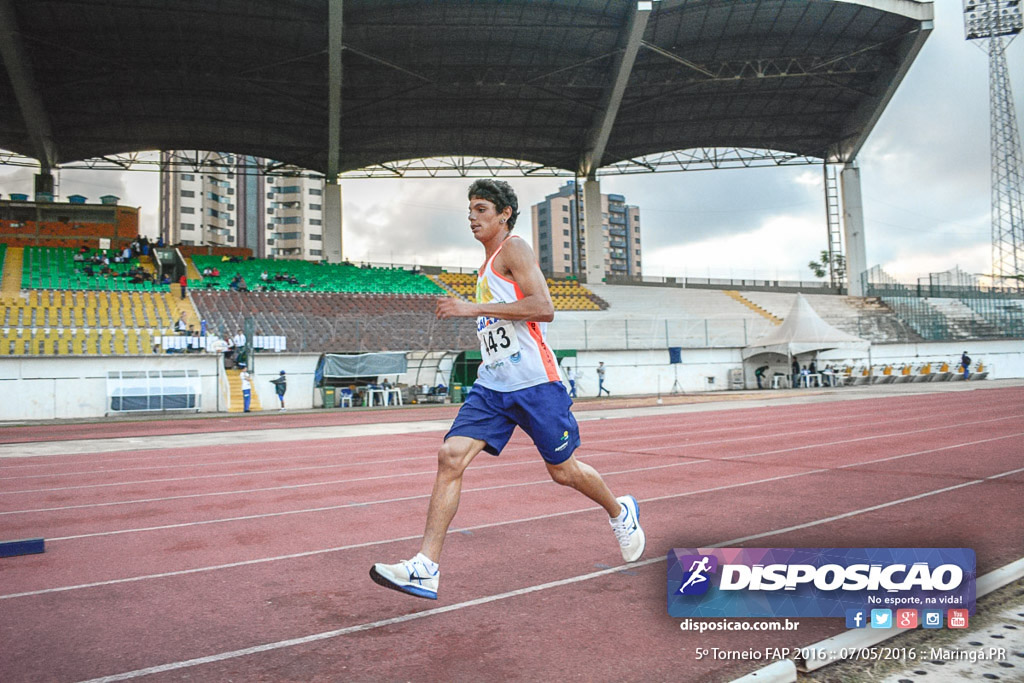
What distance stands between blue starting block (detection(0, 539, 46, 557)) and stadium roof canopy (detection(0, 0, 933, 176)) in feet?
86.0

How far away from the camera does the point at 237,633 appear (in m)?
3.21

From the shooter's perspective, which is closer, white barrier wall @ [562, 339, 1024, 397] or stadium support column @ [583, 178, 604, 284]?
white barrier wall @ [562, 339, 1024, 397]

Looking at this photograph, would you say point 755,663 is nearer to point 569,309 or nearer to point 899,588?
point 899,588

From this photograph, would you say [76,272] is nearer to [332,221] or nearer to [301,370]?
[301,370]

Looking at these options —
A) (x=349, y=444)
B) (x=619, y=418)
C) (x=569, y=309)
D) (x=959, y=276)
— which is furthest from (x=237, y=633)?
(x=959, y=276)

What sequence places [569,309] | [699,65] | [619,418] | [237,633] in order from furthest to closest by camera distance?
[569,309], [699,65], [619,418], [237,633]

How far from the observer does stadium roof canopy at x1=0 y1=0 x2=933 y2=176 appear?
28734mm

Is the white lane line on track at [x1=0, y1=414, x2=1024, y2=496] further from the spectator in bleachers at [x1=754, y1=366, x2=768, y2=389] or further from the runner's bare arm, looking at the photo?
the spectator in bleachers at [x1=754, y1=366, x2=768, y2=389]

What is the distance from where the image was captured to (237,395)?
2508 cm

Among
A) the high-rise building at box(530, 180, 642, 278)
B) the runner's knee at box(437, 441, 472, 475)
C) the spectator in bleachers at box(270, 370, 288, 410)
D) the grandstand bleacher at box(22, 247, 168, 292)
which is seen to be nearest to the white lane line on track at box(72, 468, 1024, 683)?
the runner's knee at box(437, 441, 472, 475)

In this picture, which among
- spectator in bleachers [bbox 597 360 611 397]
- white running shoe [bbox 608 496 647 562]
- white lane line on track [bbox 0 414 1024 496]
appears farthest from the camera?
spectator in bleachers [bbox 597 360 611 397]

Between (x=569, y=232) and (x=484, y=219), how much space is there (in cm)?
14331

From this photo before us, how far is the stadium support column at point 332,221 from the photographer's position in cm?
3841

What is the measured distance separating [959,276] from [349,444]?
43647 millimetres
